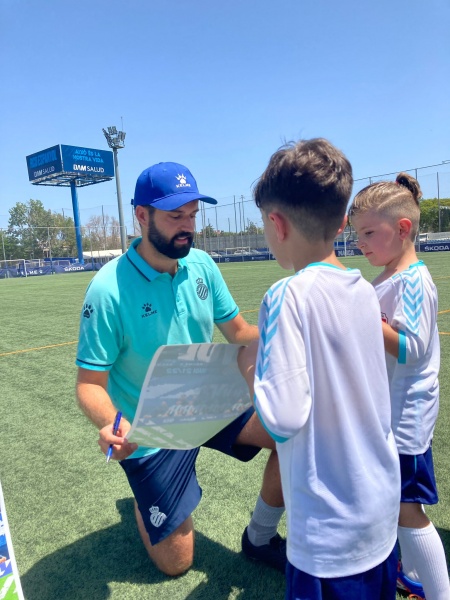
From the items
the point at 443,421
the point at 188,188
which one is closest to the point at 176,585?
the point at 188,188

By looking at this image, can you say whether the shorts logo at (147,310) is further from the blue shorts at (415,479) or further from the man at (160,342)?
the blue shorts at (415,479)

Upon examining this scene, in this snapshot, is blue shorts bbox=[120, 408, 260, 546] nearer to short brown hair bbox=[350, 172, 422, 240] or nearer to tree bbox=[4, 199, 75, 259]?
short brown hair bbox=[350, 172, 422, 240]

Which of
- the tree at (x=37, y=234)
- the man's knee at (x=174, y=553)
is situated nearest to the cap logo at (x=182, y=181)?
the man's knee at (x=174, y=553)

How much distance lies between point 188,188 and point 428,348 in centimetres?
142

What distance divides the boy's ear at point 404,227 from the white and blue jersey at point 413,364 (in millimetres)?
127

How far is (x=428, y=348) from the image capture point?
1866 millimetres

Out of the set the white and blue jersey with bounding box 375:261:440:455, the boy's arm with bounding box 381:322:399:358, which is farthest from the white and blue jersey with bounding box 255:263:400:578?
the white and blue jersey with bounding box 375:261:440:455

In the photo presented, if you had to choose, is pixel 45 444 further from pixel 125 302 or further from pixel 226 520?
pixel 125 302

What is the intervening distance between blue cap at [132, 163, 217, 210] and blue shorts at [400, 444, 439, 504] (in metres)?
1.55

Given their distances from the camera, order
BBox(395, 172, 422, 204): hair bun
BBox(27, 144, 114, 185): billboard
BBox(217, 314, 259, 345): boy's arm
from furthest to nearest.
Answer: BBox(27, 144, 114, 185): billboard < BBox(217, 314, 259, 345): boy's arm < BBox(395, 172, 422, 204): hair bun

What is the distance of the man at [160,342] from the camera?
240cm

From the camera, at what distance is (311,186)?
4.14ft

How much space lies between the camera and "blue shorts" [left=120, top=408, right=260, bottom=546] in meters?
2.54

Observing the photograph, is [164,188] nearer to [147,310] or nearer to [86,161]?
[147,310]
